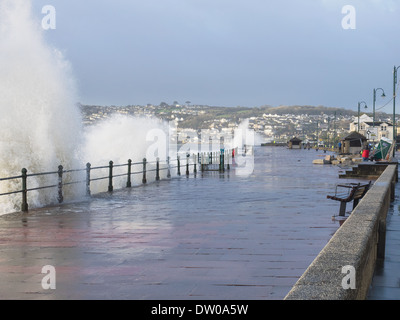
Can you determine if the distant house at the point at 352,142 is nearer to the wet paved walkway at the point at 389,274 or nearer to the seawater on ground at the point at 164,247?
the seawater on ground at the point at 164,247

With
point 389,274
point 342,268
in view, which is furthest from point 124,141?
point 342,268

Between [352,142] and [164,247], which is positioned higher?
[164,247]

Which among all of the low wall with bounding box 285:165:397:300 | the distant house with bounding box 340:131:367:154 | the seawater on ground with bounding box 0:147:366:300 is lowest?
the distant house with bounding box 340:131:367:154

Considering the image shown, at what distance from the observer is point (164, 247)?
341 inches

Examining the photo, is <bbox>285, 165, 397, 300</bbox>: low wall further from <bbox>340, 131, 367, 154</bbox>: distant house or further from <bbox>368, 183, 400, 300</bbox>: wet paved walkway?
<bbox>340, 131, 367, 154</bbox>: distant house

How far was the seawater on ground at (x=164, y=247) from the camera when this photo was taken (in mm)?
6172

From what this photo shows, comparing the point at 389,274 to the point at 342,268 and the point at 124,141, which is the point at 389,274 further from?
the point at 124,141

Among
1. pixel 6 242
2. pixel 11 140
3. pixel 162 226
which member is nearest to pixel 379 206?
pixel 162 226

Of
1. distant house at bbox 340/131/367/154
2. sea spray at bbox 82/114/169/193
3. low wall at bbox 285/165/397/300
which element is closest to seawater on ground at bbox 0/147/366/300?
low wall at bbox 285/165/397/300

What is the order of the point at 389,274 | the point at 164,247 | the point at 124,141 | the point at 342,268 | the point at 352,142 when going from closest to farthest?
the point at 342,268 < the point at 389,274 < the point at 164,247 < the point at 124,141 < the point at 352,142

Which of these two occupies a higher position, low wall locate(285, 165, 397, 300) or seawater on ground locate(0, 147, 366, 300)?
low wall locate(285, 165, 397, 300)

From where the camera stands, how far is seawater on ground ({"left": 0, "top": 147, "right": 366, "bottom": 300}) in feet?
20.2
